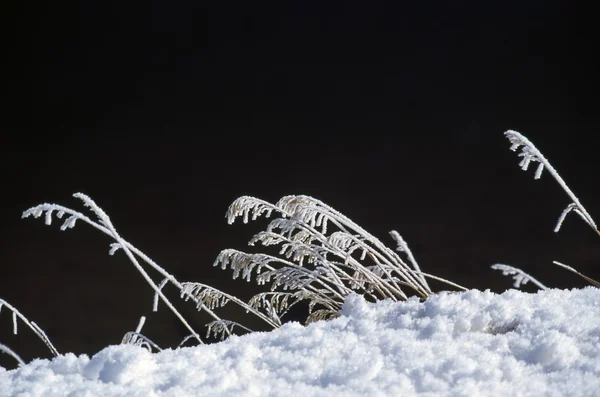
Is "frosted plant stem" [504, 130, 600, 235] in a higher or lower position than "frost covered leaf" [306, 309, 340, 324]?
higher

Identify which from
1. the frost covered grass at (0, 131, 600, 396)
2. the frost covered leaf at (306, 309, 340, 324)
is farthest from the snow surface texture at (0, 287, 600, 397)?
the frost covered leaf at (306, 309, 340, 324)

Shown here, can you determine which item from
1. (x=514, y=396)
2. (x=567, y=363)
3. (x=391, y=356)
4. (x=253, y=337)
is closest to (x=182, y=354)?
(x=253, y=337)

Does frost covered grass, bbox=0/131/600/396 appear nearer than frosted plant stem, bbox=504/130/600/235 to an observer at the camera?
Yes

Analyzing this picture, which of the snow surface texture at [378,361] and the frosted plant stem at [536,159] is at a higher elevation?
the frosted plant stem at [536,159]

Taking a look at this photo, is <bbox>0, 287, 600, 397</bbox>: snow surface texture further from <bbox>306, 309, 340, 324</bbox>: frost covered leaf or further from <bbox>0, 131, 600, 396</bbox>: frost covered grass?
<bbox>306, 309, 340, 324</bbox>: frost covered leaf

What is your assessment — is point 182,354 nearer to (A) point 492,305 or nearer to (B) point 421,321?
(B) point 421,321

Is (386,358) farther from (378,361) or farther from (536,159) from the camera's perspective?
(536,159)

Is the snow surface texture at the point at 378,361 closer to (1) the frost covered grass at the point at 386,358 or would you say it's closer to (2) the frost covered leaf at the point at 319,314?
(1) the frost covered grass at the point at 386,358

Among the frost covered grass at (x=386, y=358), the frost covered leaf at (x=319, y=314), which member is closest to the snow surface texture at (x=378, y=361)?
the frost covered grass at (x=386, y=358)
